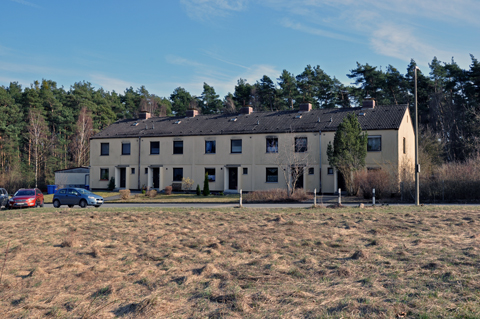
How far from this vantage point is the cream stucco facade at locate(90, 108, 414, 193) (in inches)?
1385

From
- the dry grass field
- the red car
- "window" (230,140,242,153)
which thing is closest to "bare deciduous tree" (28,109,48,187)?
"window" (230,140,242,153)

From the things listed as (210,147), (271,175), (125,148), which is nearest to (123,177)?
(125,148)

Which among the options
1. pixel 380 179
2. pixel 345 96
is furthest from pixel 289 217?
pixel 345 96

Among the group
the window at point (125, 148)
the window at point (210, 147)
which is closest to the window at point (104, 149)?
the window at point (125, 148)

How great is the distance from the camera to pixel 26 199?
25.9 metres

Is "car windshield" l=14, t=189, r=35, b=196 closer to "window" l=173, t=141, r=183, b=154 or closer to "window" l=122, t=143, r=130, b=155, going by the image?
"window" l=173, t=141, r=183, b=154

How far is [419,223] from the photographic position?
12.8m

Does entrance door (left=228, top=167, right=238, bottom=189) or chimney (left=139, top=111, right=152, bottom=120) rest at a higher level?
chimney (left=139, top=111, right=152, bottom=120)

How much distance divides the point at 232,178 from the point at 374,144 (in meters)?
13.2

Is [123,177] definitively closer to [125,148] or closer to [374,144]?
[125,148]

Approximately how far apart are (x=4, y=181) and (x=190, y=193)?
21740 mm

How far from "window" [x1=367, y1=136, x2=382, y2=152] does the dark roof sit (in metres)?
0.85

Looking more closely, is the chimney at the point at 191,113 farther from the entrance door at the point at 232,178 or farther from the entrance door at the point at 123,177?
the entrance door at the point at 232,178

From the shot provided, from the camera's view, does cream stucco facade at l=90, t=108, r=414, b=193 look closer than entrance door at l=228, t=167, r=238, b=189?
Yes
